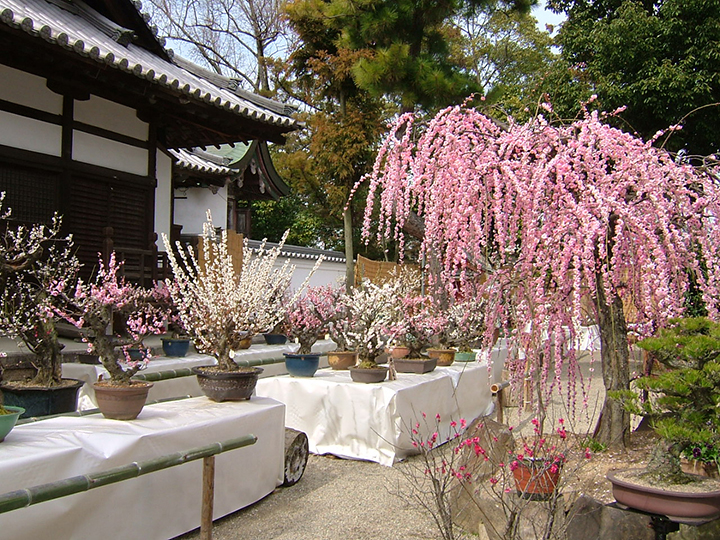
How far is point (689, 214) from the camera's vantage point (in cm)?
402

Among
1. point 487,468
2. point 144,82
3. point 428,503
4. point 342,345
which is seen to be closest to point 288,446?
point 428,503

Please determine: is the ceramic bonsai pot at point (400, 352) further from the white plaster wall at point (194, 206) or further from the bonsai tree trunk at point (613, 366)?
the white plaster wall at point (194, 206)

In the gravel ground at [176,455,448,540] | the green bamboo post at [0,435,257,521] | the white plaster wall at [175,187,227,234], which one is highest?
the white plaster wall at [175,187,227,234]

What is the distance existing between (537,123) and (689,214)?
115 cm

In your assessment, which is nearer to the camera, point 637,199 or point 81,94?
point 637,199

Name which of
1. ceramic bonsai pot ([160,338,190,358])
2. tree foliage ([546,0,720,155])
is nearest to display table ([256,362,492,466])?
ceramic bonsai pot ([160,338,190,358])

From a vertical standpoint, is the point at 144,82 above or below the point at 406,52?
below

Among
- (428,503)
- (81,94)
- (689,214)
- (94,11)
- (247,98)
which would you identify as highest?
(94,11)

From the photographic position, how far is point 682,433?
295cm

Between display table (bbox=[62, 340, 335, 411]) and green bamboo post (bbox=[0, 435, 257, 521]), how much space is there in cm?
208

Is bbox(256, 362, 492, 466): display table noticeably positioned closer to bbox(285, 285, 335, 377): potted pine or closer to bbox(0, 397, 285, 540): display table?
bbox(285, 285, 335, 377): potted pine

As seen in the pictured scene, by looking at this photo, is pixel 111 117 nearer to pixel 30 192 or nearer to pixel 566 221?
pixel 30 192

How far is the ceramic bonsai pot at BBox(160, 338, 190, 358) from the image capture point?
7.15 m

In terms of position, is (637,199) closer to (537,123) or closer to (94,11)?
(537,123)
